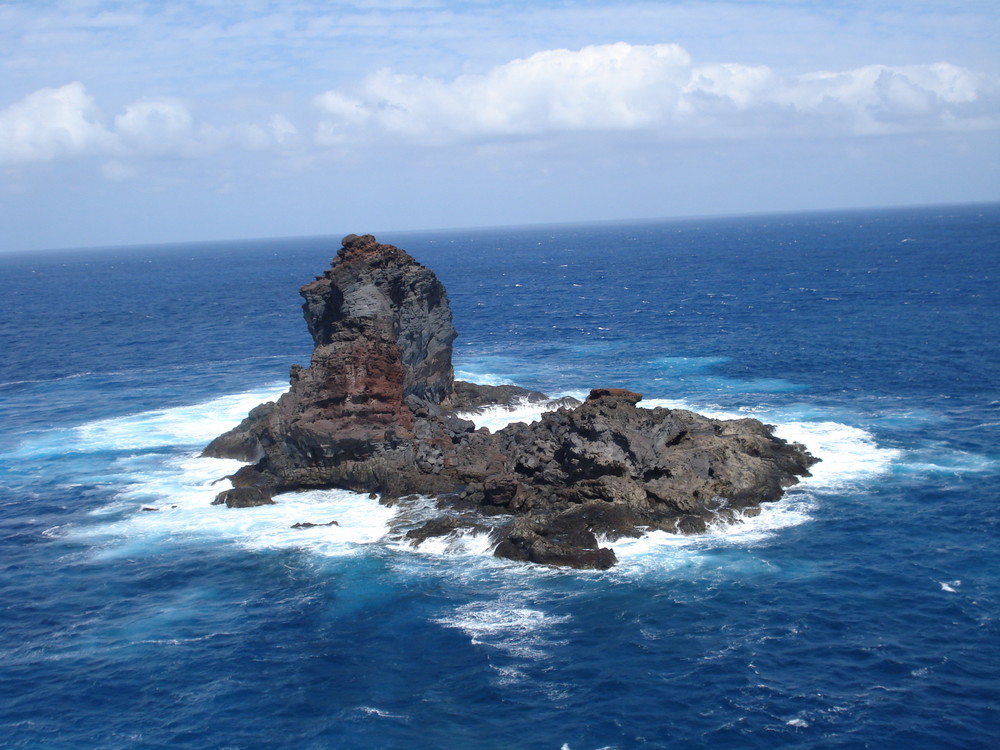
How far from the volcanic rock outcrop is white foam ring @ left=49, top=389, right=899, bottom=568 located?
1229 mm

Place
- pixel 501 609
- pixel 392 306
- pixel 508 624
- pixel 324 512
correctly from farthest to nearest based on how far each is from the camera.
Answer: pixel 392 306
pixel 324 512
pixel 501 609
pixel 508 624

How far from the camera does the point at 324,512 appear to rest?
191 ft

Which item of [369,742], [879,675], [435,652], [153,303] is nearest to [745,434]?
[879,675]

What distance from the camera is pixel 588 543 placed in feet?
163

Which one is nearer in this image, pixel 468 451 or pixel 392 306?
pixel 468 451

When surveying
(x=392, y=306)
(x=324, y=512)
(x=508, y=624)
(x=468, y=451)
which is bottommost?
(x=508, y=624)

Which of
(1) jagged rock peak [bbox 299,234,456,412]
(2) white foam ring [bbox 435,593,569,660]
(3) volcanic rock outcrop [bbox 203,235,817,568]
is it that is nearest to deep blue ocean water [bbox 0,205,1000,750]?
(2) white foam ring [bbox 435,593,569,660]

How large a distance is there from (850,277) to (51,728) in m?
170

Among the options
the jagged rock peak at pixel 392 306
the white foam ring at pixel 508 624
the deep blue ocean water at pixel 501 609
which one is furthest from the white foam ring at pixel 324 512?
the jagged rock peak at pixel 392 306

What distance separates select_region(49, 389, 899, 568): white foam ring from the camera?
169ft

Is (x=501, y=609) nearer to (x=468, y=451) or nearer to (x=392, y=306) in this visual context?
(x=468, y=451)

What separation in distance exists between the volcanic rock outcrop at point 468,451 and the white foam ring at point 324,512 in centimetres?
123

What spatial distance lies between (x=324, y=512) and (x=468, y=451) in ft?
37.3

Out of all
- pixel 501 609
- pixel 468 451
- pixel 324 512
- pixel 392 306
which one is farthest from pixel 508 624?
pixel 392 306
